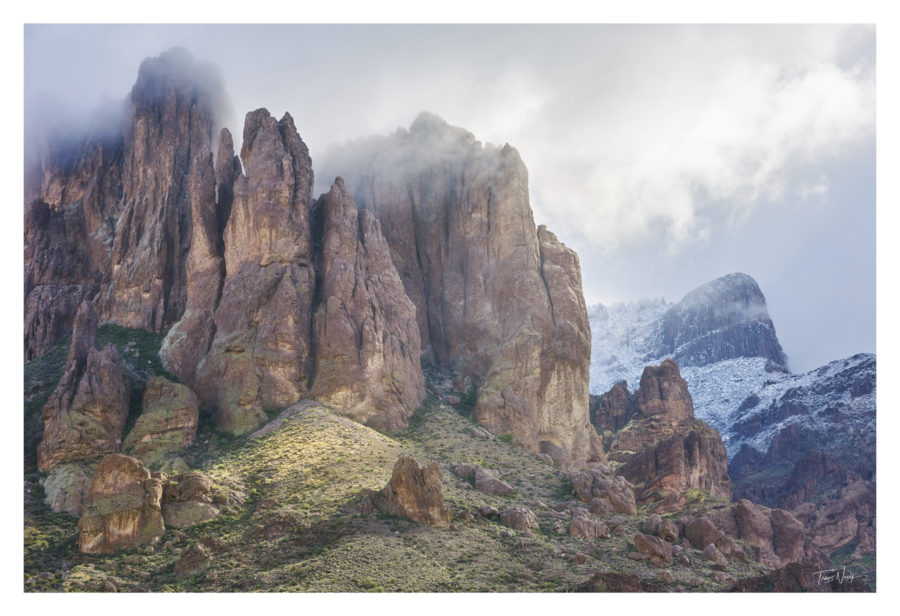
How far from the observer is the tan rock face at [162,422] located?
281 feet

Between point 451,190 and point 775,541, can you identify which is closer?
point 775,541

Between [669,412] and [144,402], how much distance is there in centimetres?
11563

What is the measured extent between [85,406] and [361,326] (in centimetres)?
3000

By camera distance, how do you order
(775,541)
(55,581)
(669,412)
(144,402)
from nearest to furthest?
(55,581), (144,402), (775,541), (669,412)

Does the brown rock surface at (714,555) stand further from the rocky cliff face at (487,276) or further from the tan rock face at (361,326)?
the tan rock face at (361,326)

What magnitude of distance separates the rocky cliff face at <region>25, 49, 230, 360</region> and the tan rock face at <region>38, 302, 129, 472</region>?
18.1m

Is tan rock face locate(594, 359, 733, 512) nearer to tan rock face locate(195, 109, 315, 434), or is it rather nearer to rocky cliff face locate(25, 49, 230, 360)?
tan rock face locate(195, 109, 315, 434)

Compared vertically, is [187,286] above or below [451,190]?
below

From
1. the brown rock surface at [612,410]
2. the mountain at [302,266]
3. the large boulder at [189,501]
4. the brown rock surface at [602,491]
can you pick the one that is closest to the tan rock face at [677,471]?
the mountain at [302,266]

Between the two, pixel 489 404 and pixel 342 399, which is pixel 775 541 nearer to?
pixel 489 404

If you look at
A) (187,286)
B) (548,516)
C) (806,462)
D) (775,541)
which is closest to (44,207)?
(187,286)

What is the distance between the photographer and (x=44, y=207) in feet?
406

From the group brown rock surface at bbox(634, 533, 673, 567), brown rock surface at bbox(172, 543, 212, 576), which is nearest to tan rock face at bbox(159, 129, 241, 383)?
brown rock surface at bbox(172, 543, 212, 576)

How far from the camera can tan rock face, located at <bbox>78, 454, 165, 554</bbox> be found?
68125mm
